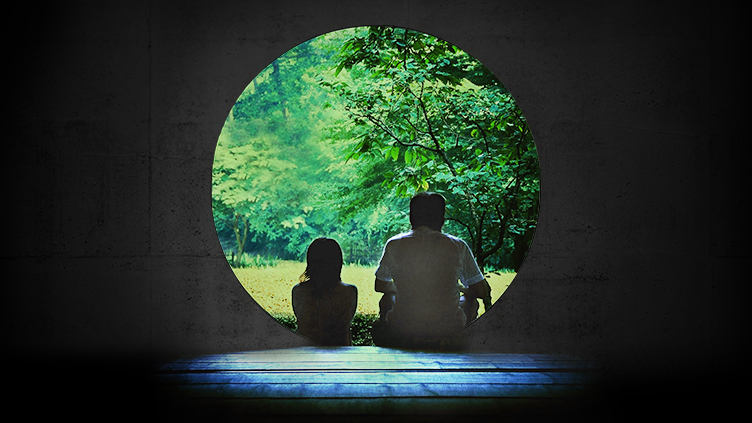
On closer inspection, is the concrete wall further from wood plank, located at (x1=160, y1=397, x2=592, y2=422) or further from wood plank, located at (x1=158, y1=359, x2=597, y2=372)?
wood plank, located at (x1=160, y1=397, x2=592, y2=422)

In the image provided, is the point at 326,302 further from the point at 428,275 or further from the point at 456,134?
the point at 456,134

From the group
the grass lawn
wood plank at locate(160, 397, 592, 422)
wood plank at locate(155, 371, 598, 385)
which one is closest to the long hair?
wood plank at locate(155, 371, 598, 385)

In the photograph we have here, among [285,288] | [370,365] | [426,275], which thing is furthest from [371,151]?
[370,365]

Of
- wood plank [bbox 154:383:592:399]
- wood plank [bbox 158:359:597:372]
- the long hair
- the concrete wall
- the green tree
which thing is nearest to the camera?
wood plank [bbox 154:383:592:399]

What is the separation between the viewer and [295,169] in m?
7.36

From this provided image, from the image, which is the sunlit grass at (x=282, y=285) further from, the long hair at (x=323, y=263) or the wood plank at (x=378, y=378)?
the wood plank at (x=378, y=378)

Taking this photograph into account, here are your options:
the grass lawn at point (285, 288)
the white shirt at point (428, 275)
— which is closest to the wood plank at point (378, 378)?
the white shirt at point (428, 275)

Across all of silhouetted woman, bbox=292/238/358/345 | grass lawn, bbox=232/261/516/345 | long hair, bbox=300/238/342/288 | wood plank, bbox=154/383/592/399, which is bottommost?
grass lawn, bbox=232/261/516/345

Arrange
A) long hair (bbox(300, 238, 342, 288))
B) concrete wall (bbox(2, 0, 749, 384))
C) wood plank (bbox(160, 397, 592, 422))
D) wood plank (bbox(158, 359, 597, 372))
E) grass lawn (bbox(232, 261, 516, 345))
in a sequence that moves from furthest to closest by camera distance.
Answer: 1. grass lawn (bbox(232, 261, 516, 345))
2. long hair (bbox(300, 238, 342, 288))
3. concrete wall (bbox(2, 0, 749, 384))
4. wood plank (bbox(158, 359, 597, 372))
5. wood plank (bbox(160, 397, 592, 422))

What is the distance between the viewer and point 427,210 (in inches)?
98.0

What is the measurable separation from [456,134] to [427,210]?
2719mm

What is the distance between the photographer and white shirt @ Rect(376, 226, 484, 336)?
97.7 inches

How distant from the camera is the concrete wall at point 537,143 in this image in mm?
2396

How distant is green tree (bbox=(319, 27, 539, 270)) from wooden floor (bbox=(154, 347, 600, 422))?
268 cm
